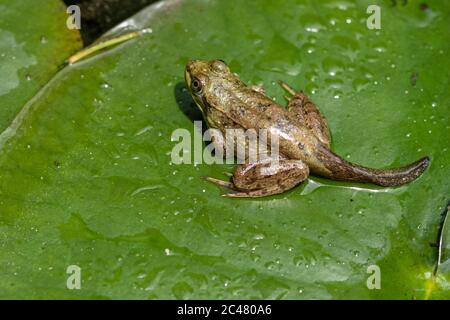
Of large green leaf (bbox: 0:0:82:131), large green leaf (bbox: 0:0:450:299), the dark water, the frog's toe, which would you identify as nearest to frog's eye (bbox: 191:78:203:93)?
large green leaf (bbox: 0:0:450:299)

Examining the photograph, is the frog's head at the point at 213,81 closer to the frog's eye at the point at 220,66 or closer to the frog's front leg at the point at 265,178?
the frog's eye at the point at 220,66

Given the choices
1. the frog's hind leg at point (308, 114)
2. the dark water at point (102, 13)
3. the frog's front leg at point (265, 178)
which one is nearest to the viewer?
the frog's front leg at point (265, 178)

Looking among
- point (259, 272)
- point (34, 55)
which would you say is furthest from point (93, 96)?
point (259, 272)

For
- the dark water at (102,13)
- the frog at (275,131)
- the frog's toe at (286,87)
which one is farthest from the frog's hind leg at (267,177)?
the dark water at (102,13)

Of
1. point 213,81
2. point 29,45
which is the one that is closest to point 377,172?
point 213,81

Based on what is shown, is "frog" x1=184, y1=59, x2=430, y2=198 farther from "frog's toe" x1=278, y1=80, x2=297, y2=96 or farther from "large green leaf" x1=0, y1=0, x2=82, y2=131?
"large green leaf" x1=0, y1=0, x2=82, y2=131

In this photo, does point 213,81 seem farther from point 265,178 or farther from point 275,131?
point 265,178
